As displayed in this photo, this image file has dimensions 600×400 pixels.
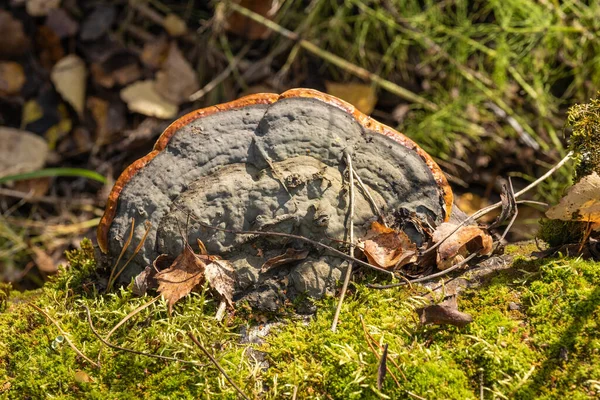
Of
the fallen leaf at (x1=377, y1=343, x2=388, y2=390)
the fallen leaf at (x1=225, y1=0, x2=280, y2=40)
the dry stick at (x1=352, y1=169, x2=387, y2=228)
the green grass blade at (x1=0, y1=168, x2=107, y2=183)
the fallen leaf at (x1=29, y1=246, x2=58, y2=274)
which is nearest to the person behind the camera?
the fallen leaf at (x1=377, y1=343, x2=388, y2=390)

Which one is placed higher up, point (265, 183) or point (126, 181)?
point (265, 183)

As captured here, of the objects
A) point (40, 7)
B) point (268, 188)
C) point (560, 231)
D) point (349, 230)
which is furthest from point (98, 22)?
point (560, 231)

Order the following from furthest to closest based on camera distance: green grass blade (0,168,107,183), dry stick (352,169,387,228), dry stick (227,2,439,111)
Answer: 1. dry stick (227,2,439,111)
2. green grass blade (0,168,107,183)
3. dry stick (352,169,387,228)

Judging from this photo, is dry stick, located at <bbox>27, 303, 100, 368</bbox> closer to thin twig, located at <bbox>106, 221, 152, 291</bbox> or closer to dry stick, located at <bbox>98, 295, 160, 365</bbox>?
dry stick, located at <bbox>98, 295, 160, 365</bbox>

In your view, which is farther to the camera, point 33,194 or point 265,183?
point 33,194

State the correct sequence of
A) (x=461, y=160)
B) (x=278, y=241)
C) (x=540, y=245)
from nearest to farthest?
(x=278, y=241), (x=540, y=245), (x=461, y=160)

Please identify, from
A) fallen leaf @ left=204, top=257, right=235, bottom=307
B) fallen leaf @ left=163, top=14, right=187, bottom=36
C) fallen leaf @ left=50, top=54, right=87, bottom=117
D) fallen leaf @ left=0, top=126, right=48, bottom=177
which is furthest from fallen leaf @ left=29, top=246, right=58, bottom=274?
fallen leaf @ left=204, top=257, right=235, bottom=307

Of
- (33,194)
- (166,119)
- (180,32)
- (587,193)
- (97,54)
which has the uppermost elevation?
(587,193)

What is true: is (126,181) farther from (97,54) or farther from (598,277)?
(97,54)

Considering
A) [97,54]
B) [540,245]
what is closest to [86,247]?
[540,245]
